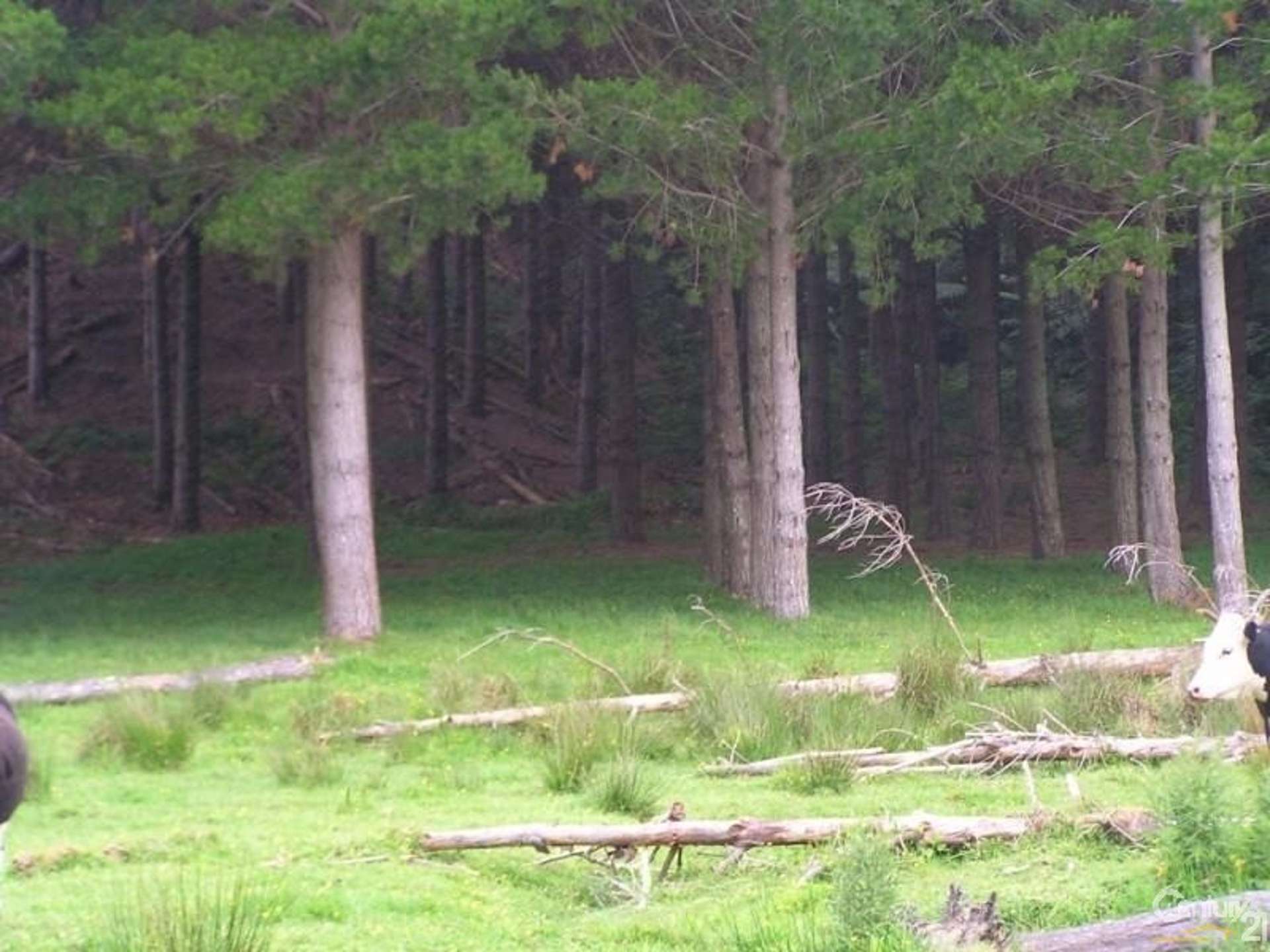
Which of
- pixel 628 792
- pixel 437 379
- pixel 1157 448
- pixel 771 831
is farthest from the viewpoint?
pixel 437 379

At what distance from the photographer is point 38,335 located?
4034 centimetres

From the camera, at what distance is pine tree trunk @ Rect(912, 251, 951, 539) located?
3344 cm

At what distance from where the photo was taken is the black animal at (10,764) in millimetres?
6863

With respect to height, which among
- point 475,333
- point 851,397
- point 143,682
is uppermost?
point 475,333

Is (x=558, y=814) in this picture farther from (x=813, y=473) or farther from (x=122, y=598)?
(x=813, y=473)

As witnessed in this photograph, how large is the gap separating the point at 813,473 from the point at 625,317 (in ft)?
27.3

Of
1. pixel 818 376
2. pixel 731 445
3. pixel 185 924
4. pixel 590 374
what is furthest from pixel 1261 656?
pixel 590 374

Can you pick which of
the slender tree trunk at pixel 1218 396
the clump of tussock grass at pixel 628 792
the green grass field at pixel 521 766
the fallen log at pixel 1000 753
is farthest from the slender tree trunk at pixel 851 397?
the clump of tussock grass at pixel 628 792

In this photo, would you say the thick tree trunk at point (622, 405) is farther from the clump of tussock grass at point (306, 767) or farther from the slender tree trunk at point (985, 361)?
the clump of tussock grass at point (306, 767)

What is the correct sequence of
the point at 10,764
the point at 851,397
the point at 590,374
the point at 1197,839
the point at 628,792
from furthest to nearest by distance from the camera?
the point at 590,374 → the point at 851,397 → the point at 628,792 → the point at 1197,839 → the point at 10,764

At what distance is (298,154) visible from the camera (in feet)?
65.4

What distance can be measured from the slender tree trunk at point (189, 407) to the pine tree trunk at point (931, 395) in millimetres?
12633

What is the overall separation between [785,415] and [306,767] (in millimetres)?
11207

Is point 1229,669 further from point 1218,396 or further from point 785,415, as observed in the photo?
point 785,415
